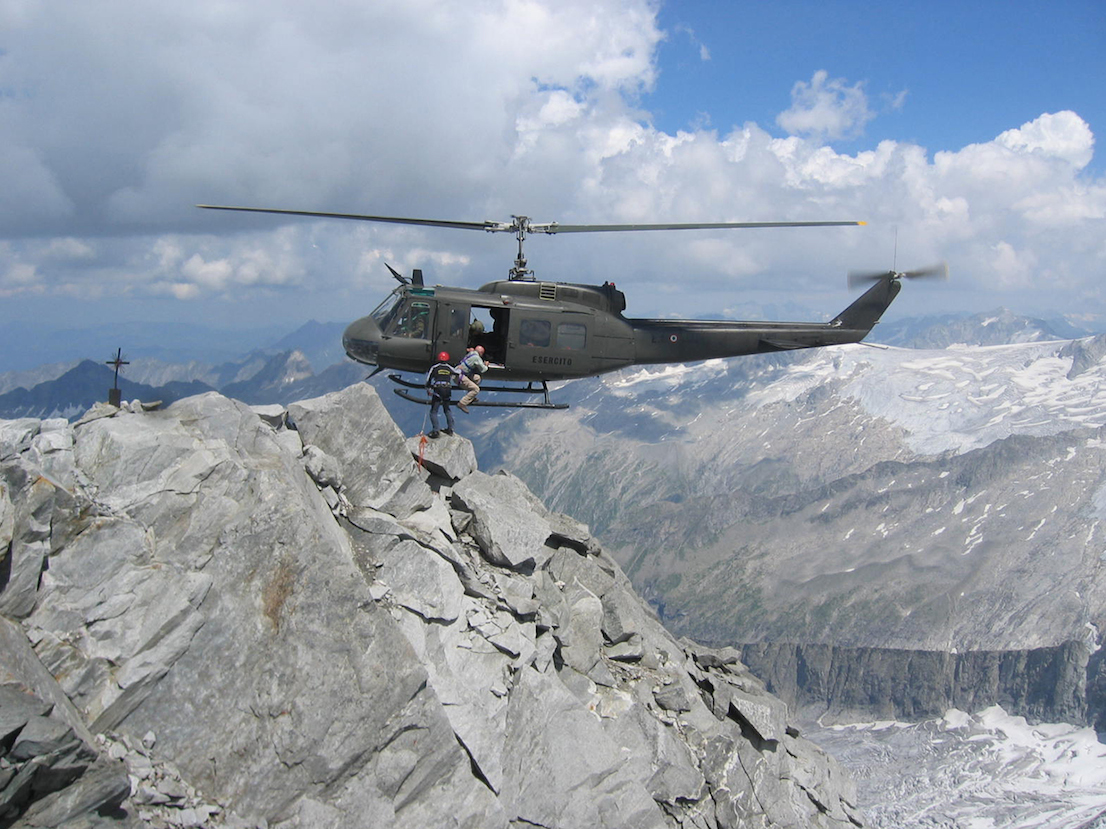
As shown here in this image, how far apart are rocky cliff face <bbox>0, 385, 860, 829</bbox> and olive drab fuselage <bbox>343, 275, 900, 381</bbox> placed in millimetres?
4116

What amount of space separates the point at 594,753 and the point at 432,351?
14556 mm

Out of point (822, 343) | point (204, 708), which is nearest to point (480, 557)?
point (204, 708)

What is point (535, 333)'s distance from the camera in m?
27.4

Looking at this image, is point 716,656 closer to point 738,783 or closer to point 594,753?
point 738,783

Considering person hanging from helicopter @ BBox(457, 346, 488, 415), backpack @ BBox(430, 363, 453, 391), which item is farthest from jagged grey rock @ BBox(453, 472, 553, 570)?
backpack @ BBox(430, 363, 453, 391)

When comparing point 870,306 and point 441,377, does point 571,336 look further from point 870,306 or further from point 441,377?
point 870,306

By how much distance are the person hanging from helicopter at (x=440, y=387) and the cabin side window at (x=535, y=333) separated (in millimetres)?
3188

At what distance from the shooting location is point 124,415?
18516 millimetres

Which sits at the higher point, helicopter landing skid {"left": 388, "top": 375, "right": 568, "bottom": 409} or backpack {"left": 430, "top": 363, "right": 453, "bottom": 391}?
backpack {"left": 430, "top": 363, "right": 453, "bottom": 391}

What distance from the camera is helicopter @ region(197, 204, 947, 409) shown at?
1030 inches

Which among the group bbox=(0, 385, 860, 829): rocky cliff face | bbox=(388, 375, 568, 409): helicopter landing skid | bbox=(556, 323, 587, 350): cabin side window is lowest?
bbox=(0, 385, 860, 829): rocky cliff face

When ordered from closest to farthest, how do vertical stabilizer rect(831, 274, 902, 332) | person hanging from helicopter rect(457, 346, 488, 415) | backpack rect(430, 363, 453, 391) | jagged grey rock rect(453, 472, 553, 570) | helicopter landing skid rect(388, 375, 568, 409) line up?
jagged grey rock rect(453, 472, 553, 570) → backpack rect(430, 363, 453, 391) → person hanging from helicopter rect(457, 346, 488, 415) → helicopter landing skid rect(388, 375, 568, 409) → vertical stabilizer rect(831, 274, 902, 332)

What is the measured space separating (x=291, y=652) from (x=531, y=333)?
15087 mm

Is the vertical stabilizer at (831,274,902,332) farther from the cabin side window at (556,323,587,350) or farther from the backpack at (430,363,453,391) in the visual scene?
the backpack at (430,363,453,391)
